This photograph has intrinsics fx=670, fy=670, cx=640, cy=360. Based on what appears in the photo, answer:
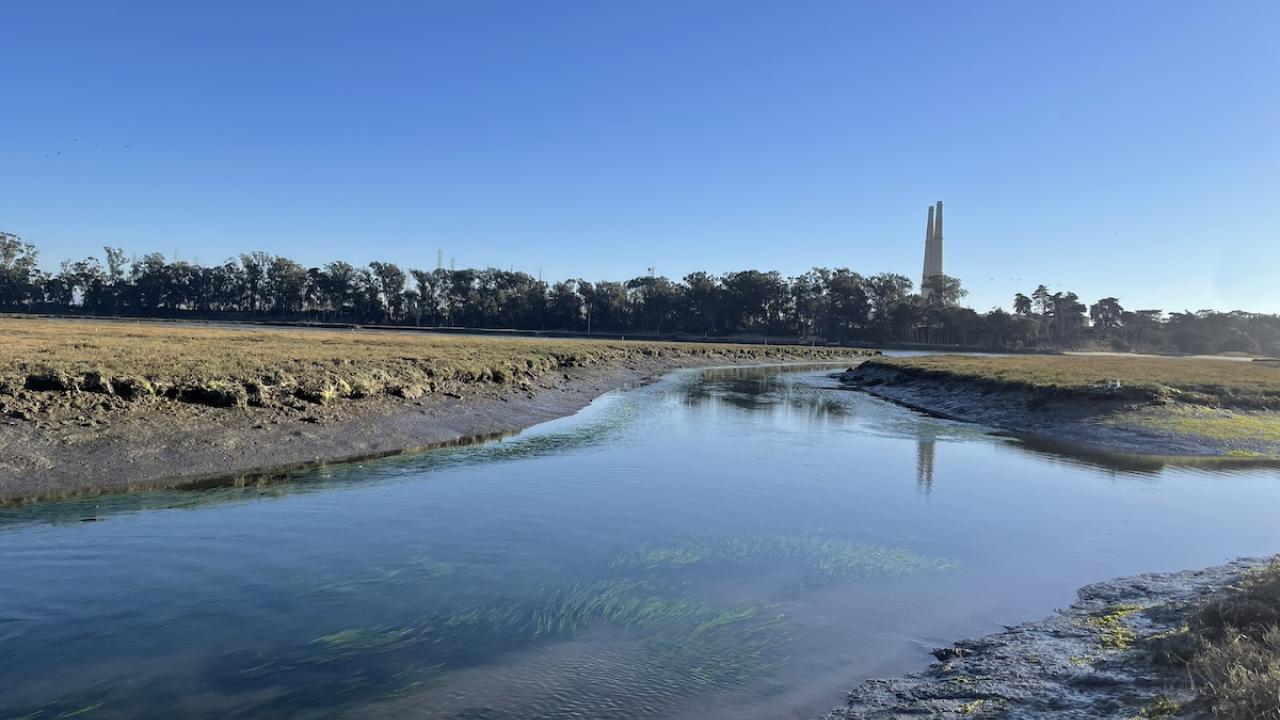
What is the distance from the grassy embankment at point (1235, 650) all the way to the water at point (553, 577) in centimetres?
257

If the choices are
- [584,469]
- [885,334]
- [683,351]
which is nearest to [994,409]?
[584,469]

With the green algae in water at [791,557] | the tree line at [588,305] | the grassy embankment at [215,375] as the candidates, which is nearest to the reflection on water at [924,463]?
the green algae in water at [791,557]

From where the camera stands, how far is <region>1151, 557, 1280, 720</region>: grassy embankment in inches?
207

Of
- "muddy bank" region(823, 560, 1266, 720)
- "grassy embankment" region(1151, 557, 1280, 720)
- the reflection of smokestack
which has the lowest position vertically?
the reflection of smokestack

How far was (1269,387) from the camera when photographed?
36.6m

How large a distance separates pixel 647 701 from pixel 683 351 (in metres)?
90.4

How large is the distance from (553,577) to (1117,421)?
98.8ft

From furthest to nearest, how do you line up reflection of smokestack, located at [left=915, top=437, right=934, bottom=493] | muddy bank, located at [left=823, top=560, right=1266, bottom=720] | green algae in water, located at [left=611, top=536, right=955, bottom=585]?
reflection of smokestack, located at [left=915, top=437, right=934, bottom=493]
green algae in water, located at [left=611, top=536, right=955, bottom=585]
muddy bank, located at [left=823, top=560, right=1266, bottom=720]

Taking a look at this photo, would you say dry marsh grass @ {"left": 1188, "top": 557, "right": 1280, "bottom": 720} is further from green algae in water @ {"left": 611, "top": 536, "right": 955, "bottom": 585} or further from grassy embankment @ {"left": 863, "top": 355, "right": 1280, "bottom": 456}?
grassy embankment @ {"left": 863, "top": 355, "right": 1280, "bottom": 456}

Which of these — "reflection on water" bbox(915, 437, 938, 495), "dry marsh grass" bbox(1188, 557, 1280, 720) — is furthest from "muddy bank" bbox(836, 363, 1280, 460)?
"dry marsh grass" bbox(1188, 557, 1280, 720)

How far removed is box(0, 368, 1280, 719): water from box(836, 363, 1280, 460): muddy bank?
568 cm

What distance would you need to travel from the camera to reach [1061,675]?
751 cm

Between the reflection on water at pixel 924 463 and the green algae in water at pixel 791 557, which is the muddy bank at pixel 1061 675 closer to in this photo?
the green algae in water at pixel 791 557

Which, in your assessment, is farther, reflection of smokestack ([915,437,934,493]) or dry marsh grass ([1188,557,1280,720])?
reflection of smokestack ([915,437,934,493])
